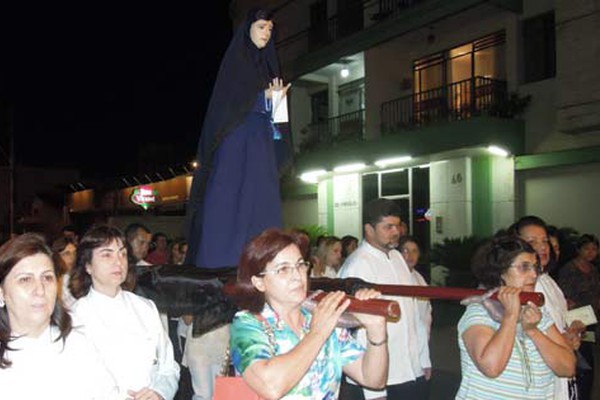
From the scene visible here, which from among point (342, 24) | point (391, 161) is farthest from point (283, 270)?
point (342, 24)

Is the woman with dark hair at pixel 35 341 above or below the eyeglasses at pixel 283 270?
below

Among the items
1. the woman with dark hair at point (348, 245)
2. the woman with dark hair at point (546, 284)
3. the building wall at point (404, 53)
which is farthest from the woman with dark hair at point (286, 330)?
the building wall at point (404, 53)

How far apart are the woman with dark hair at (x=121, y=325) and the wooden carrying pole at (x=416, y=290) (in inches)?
39.3

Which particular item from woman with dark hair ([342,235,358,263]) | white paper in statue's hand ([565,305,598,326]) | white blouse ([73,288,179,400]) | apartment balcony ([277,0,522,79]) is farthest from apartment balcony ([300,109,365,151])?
white blouse ([73,288,179,400])

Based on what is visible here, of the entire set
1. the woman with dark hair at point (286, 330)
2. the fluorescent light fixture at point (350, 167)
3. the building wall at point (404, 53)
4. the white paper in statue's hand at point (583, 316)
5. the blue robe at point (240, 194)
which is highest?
the building wall at point (404, 53)

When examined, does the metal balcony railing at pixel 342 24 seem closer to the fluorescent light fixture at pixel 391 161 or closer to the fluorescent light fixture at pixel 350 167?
the fluorescent light fixture at pixel 391 161

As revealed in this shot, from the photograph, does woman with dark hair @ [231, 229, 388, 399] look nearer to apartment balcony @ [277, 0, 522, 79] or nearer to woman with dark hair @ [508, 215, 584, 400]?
woman with dark hair @ [508, 215, 584, 400]

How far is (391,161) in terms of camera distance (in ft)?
58.7

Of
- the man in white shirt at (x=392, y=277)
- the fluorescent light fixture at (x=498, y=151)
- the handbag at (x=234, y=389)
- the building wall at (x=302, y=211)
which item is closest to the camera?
the handbag at (x=234, y=389)

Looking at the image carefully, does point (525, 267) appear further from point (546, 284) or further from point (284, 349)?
point (284, 349)

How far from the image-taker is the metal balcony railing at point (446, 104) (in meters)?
15.7

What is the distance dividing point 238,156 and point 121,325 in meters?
1.16

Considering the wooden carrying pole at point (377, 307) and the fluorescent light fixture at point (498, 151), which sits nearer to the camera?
the wooden carrying pole at point (377, 307)

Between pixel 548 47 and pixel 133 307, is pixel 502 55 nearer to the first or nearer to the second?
pixel 548 47
